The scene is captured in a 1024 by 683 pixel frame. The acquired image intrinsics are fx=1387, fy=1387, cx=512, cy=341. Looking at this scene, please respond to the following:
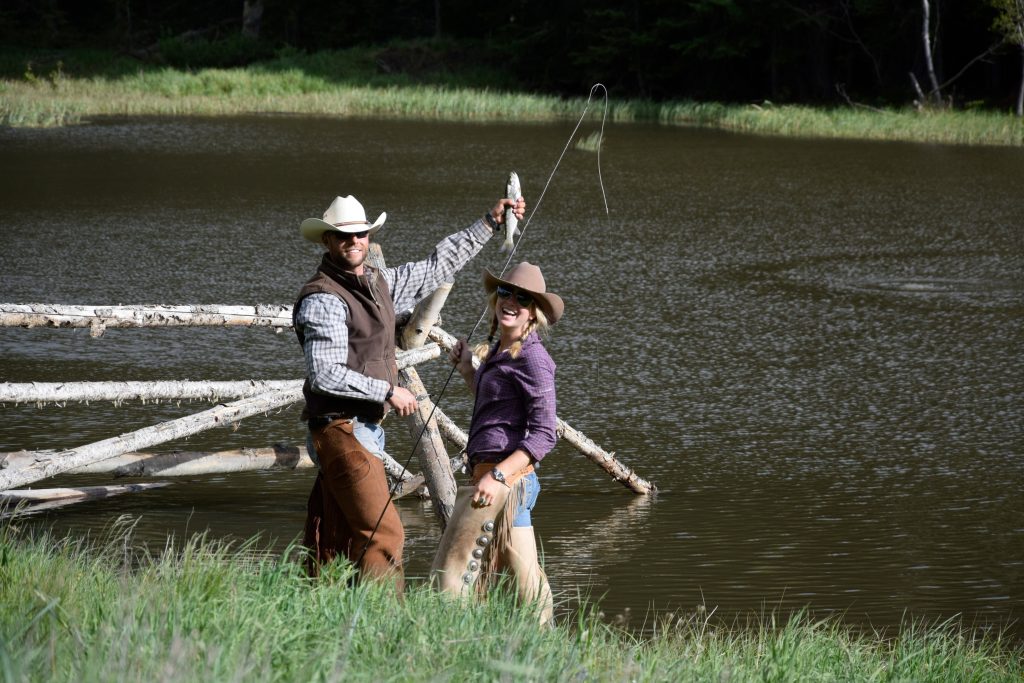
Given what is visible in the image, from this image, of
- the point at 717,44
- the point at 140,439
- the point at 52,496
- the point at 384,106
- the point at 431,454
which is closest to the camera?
the point at 140,439

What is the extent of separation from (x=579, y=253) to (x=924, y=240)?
443 cm

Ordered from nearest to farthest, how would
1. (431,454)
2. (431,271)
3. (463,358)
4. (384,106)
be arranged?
1. (463,358)
2. (431,271)
3. (431,454)
4. (384,106)

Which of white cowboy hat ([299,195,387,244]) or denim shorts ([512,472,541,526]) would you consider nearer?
denim shorts ([512,472,541,526])

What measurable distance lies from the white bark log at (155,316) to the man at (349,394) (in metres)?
1.45

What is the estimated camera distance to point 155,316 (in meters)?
6.32

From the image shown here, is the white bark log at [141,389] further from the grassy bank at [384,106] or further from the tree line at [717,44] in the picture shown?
the tree line at [717,44]

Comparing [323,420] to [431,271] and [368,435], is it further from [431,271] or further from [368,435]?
[431,271]

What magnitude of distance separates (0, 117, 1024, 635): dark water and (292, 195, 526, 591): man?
49.7 inches

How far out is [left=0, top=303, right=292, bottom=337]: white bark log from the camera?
6074 mm

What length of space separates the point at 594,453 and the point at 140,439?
2.19 metres

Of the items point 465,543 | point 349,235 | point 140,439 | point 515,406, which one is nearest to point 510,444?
point 515,406

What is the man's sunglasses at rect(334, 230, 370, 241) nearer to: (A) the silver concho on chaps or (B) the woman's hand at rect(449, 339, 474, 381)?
(B) the woman's hand at rect(449, 339, 474, 381)

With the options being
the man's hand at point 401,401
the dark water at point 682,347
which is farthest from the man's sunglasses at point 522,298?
the dark water at point 682,347

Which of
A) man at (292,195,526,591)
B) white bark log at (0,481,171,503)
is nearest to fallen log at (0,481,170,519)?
white bark log at (0,481,171,503)
